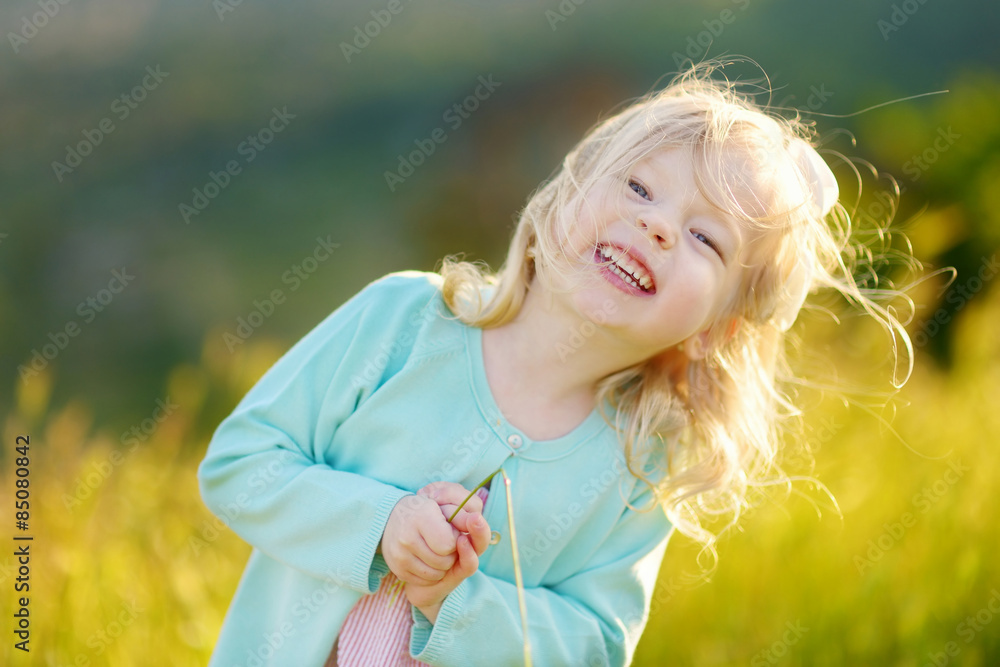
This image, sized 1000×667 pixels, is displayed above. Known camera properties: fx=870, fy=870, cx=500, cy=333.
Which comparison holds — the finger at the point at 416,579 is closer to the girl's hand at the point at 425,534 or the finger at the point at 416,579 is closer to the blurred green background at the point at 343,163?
the girl's hand at the point at 425,534

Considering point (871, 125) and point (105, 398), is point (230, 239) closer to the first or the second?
point (105, 398)

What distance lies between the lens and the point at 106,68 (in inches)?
261

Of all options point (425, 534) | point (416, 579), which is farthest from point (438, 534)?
point (416, 579)

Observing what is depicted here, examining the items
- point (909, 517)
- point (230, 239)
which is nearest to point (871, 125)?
point (909, 517)

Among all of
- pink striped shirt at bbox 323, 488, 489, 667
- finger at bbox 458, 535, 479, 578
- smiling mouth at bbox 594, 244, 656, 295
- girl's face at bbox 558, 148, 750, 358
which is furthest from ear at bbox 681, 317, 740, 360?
→ finger at bbox 458, 535, 479, 578

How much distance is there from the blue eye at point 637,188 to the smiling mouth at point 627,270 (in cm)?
13

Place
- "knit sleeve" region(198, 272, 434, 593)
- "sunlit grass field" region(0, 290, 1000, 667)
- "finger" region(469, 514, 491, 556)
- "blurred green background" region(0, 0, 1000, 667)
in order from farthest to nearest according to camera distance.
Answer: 1. "blurred green background" region(0, 0, 1000, 667)
2. "sunlit grass field" region(0, 290, 1000, 667)
3. "knit sleeve" region(198, 272, 434, 593)
4. "finger" region(469, 514, 491, 556)

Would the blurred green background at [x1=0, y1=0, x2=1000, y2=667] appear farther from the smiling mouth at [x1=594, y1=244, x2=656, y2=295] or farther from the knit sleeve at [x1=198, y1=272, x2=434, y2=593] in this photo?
the smiling mouth at [x1=594, y1=244, x2=656, y2=295]

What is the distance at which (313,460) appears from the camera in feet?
5.77

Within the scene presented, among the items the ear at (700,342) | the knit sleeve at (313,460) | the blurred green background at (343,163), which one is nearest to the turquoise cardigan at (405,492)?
the knit sleeve at (313,460)

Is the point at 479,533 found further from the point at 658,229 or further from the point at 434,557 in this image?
→ the point at 658,229

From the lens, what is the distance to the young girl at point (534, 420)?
1.63 meters

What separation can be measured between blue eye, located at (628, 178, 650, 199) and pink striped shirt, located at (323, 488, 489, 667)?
0.66 m

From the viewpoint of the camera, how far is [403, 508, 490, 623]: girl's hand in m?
1.51
